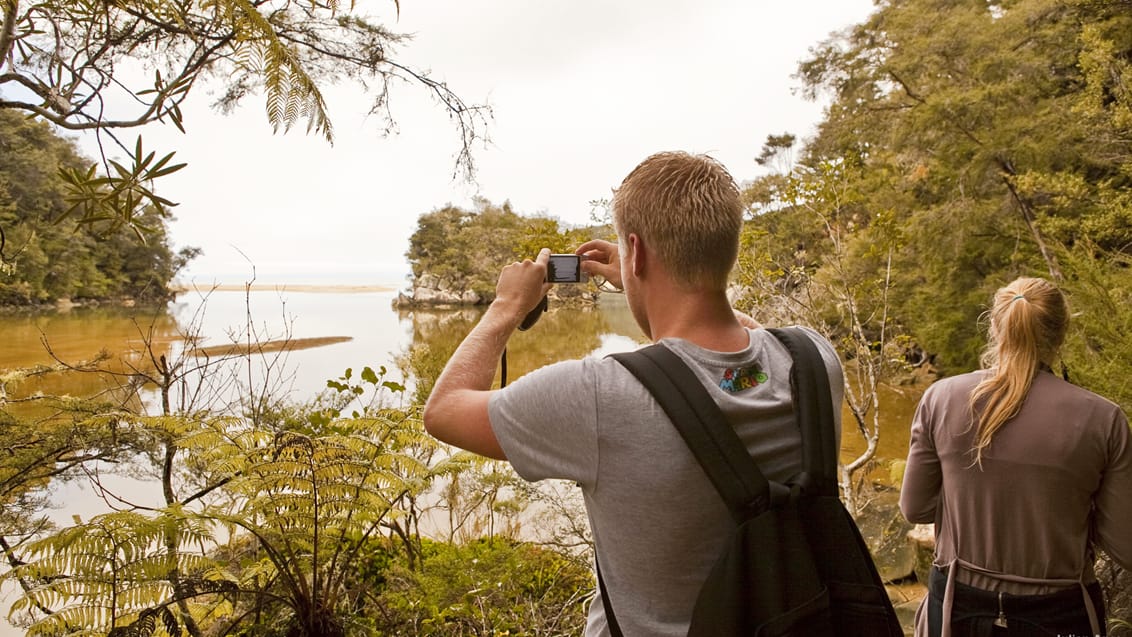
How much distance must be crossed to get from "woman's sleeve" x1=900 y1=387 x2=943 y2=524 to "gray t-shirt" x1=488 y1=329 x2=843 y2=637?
0.94 meters

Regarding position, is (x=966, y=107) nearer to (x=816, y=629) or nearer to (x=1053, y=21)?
(x=1053, y=21)

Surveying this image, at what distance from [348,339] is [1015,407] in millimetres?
11070

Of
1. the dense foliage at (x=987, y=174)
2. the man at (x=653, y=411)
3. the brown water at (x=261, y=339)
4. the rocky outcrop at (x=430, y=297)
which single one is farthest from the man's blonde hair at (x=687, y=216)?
the rocky outcrop at (x=430, y=297)

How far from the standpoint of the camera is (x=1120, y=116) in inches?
216

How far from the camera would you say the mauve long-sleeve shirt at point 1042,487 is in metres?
1.23

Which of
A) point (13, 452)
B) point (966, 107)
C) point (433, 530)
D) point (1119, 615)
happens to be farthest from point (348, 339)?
point (1119, 615)

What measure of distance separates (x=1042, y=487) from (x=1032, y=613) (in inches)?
11.0

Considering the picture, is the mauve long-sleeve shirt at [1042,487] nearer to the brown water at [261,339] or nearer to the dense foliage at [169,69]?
the brown water at [261,339]

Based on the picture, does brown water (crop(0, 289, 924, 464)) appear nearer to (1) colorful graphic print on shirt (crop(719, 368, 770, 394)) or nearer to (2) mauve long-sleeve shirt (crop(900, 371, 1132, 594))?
(2) mauve long-sleeve shirt (crop(900, 371, 1132, 594))

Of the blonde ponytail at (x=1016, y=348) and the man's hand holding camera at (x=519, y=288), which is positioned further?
the blonde ponytail at (x=1016, y=348)

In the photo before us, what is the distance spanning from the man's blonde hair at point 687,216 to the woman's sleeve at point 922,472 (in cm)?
98

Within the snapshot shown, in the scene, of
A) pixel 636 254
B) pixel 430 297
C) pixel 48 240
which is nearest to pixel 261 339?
pixel 48 240

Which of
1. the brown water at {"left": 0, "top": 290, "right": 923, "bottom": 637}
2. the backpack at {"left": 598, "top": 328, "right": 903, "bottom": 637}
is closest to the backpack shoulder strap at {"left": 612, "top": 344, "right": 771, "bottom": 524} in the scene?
the backpack at {"left": 598, "top": 328, "right": 903, "bottom": 637}

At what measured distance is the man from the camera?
2.11 feet
